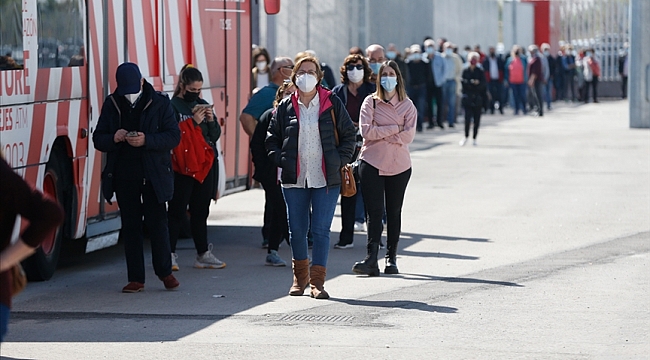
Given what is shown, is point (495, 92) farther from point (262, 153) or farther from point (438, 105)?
point (262, 153)

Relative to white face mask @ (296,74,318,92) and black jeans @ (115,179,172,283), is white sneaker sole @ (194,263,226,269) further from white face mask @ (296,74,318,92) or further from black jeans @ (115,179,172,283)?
white face mask @ (296,74,318,92)

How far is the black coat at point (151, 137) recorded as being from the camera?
9469 mm

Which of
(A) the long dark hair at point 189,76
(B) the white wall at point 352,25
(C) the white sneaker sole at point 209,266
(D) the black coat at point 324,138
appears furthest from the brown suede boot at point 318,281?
(B) the white wall at point 352,25

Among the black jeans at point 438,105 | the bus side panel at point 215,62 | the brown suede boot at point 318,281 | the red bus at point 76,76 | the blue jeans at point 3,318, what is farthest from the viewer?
the black jeans at point 438,105

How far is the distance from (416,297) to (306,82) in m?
1.70

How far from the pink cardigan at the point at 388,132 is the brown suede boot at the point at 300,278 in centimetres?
133

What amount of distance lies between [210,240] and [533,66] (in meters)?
22.5

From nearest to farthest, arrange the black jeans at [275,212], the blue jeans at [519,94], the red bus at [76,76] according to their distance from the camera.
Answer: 1. the red bus at [76,76]
2. the black jeans at [275,212]
3. the blue jeans at [519,94]

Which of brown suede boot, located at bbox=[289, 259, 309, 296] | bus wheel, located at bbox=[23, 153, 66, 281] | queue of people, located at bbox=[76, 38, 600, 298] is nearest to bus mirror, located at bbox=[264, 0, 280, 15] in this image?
queue of people, located at bbox=[76, 38, 600, 298]

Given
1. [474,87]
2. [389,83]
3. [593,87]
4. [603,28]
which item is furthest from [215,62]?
[603,28]

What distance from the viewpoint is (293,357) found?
7.21 meters

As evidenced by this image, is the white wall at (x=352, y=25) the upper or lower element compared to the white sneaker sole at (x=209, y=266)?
upper

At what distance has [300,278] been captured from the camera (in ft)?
31.3

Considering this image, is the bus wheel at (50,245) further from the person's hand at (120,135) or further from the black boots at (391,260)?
the black boots at (391,260)
